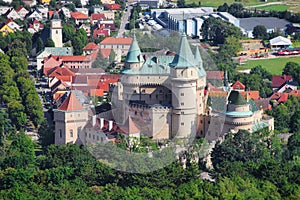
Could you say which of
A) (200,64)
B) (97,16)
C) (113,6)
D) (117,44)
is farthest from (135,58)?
(113,6)

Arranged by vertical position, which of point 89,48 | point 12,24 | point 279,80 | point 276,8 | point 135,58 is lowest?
point 279,80

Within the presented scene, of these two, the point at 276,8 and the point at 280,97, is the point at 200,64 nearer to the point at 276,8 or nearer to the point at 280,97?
the point at 280,97

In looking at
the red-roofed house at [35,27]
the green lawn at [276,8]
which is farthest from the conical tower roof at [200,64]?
the green lawn at [276,8]

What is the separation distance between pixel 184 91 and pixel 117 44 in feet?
83.5

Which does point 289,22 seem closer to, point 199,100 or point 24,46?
point 24,46

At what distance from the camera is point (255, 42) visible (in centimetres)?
7706

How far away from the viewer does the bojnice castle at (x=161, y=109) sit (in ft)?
140

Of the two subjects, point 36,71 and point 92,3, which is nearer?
point 36,71

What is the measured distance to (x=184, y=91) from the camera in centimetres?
4272

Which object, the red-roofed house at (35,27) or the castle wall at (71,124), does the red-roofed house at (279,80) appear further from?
the red-roofed house at (35,27)

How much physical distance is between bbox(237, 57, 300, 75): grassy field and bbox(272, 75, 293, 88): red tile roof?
4920mm

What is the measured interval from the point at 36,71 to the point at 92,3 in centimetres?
3225

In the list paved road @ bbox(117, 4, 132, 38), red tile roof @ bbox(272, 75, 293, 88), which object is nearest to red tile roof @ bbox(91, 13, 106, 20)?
paved road @ bbox(117, 4, 132, 38)

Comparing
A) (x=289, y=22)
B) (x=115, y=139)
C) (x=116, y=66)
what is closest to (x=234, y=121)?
(x=115, y=139)
